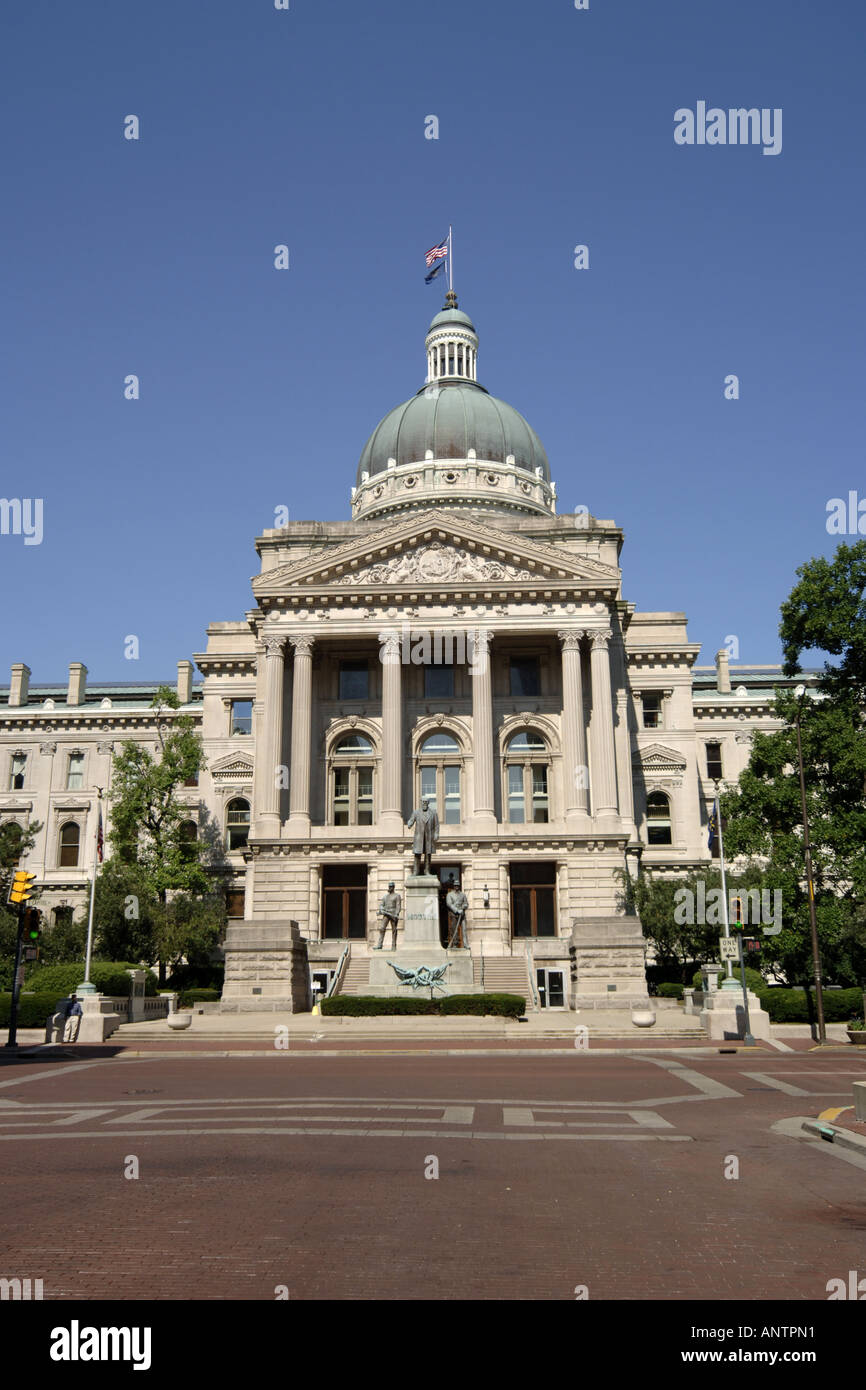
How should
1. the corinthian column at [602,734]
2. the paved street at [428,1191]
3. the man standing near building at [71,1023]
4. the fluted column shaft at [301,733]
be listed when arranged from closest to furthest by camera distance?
the paved street at [428,1191]
the man standing near building at [71,1023]
the corinthian column at [602,734]
the fluted column shaft at [301,733]

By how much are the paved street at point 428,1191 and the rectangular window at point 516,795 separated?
36.9m

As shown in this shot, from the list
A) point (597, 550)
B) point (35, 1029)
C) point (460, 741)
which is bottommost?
point (35, 1029)

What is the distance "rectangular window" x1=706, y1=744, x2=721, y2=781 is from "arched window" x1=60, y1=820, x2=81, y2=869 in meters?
43.4

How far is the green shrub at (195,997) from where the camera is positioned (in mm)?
57062

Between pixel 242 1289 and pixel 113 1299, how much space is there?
0.90m

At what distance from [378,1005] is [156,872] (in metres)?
25.2

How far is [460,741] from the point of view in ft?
205

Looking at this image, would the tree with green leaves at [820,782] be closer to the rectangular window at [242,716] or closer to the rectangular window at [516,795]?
the rectangular window at [516,795]

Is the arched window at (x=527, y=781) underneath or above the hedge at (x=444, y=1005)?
above

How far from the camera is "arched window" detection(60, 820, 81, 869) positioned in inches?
3196

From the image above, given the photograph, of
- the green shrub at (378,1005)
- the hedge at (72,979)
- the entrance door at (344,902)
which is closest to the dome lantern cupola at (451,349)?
the entrance door at (344,902)

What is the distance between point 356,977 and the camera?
177ft

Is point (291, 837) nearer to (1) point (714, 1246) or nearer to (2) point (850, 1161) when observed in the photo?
(2) point (850, 1161)
